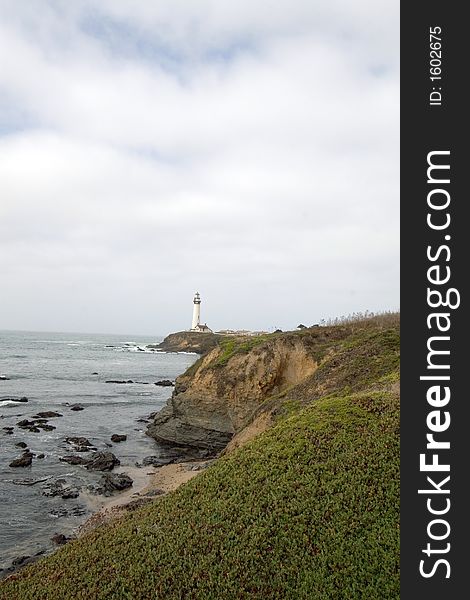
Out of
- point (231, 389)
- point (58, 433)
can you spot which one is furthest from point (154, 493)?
point (58, 433)

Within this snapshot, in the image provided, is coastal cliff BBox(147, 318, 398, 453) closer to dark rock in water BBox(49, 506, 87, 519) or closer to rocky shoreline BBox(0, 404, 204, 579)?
rocky shoreline BBox(0, 404, 204, 579)

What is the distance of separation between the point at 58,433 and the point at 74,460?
838cm

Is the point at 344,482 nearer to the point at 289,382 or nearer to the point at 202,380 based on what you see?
the point at 289,382

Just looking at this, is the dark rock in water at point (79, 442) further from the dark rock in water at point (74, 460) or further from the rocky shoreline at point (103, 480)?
the dark rock in water at point (74, 460)

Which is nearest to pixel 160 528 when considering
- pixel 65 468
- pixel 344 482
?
pixel 344 482

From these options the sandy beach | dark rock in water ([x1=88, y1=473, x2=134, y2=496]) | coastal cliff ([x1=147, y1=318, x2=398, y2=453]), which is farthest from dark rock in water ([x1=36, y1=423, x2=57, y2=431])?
dark rock in water ([x1=88, y1=473, x2=134, y2=496])

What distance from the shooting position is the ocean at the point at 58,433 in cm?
1952

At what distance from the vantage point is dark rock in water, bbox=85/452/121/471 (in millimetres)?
27328

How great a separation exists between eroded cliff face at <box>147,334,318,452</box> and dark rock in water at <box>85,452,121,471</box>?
619cm

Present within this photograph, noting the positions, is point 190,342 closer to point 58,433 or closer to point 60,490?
point 58,433

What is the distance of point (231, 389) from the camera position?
32969 mm

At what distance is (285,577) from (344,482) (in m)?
2.87

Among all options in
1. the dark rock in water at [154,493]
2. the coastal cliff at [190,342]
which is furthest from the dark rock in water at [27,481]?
the coastal cliff at [190,342]

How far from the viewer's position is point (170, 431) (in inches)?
1353
